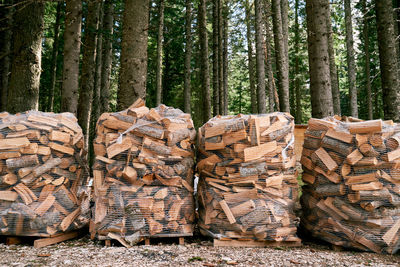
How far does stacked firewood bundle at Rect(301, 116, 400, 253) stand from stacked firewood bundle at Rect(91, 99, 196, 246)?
→ 1.66m

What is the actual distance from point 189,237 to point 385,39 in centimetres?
535

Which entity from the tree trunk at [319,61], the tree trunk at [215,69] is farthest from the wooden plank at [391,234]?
the tree trunk at [215,69]

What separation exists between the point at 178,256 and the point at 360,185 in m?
2.13

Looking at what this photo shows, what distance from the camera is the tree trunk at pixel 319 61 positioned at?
5.35 meters

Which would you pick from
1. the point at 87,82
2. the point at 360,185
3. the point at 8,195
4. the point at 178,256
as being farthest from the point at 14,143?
the point at 87,82

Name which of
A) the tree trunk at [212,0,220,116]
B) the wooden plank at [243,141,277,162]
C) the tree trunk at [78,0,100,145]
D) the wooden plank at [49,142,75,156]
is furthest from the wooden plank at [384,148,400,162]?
the tree trunk at [212,0,220,116]

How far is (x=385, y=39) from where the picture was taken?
19.3ft

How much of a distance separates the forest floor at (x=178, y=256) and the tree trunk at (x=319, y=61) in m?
2.72

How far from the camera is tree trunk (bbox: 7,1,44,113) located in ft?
18.5

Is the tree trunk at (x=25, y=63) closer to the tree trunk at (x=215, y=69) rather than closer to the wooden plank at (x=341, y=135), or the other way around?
the wooden plank at (x=341, y=135)

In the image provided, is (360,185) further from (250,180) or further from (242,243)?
(242,243)

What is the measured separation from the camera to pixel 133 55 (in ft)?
15.4

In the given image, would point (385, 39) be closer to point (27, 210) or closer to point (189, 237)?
point (189, 237)

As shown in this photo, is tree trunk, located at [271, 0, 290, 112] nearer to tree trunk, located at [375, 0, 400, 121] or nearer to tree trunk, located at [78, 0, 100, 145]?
tree trunk, located at [375, 0, 400, 121]
